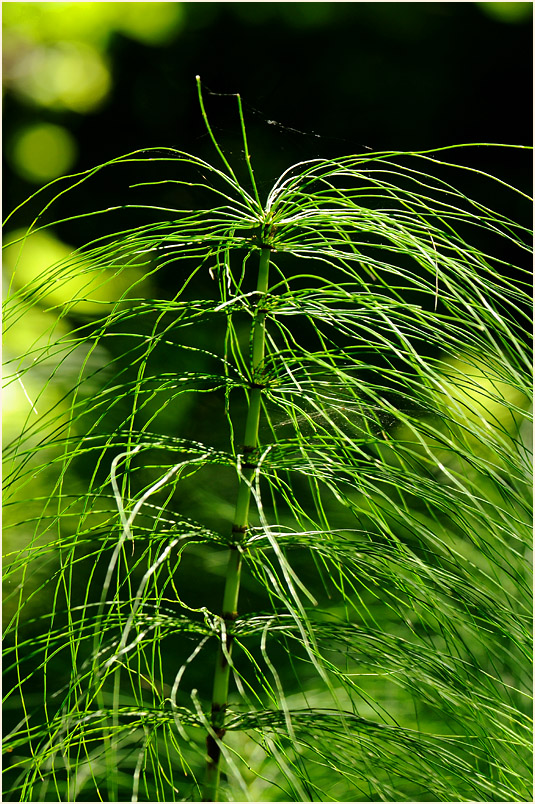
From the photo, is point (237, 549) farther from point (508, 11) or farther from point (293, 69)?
point (508, 11)

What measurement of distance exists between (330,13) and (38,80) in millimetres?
414

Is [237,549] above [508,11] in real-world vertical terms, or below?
below

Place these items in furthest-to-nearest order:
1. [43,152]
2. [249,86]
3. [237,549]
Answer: [43,152], [249,86], [237,549]

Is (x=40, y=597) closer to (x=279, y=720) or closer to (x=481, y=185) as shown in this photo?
(x=279, y=720)

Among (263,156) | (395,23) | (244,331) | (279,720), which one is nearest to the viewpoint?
(279,720)

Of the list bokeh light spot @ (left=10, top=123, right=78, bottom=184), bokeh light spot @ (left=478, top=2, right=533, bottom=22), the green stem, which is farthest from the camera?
bokeh light spot @ (left=10, top=123, right=78, bottom=184)

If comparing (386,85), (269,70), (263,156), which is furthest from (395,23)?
(263,156)

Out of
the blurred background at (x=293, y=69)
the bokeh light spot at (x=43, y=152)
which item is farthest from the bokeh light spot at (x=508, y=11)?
the bokeh light spot at (x=43, y=152)

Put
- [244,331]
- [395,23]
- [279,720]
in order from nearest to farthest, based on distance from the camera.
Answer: [279,720] < [395,23] < [244,331]

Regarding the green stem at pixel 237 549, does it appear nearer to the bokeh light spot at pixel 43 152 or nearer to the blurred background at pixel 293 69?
the blurred background at pixel 293 69

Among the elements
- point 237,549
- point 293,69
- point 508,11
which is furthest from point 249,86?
point 237,549

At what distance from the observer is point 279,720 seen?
43 centimetres

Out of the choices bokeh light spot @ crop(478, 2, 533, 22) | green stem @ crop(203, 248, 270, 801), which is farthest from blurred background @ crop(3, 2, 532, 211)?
green stem @ crop(203, 248, 270, 801)

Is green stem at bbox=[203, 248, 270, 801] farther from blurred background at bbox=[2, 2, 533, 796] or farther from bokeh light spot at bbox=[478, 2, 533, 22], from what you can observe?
bokeh light spot at bbox=[478, 2, 533, 22]
